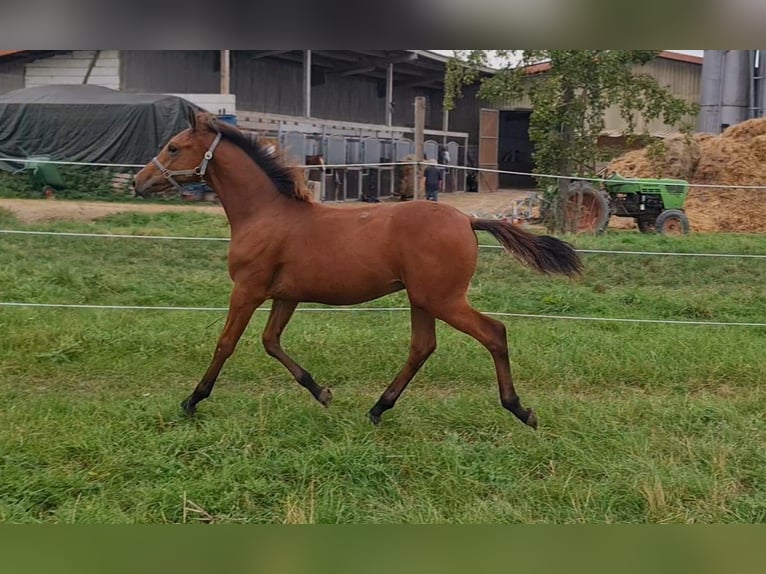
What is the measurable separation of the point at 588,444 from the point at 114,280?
5045 millimetres

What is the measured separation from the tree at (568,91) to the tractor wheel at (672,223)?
5.29ft

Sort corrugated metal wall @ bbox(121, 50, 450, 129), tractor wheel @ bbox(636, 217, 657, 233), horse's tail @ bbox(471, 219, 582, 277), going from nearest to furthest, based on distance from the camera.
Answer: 1. horse's tail @ bbox(471, 219, 582, 277)
2. tractor wheel @ bbox(636, 217, 657, 233)
3. corrugated metal wall @ bbox(121, 50, 450, 129)

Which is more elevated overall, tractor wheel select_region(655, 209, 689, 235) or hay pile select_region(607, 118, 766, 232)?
hay pile select_region(607, 118, 766, 232)

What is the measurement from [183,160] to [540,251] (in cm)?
197

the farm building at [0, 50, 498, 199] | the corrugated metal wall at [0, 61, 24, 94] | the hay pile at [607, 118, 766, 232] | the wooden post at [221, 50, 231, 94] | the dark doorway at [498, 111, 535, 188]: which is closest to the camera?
the hay pile at [607, 118, 766, 232]

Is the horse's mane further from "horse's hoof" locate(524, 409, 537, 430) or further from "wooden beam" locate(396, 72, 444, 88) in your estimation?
"wooden beam" locate(396, 72, 444, 88)

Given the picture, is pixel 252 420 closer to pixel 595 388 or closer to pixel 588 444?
pixel 588 444

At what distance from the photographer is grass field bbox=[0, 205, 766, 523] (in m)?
2.97

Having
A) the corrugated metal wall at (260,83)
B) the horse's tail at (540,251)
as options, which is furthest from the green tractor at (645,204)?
the horse's tail at (540,251)

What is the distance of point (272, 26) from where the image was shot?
1.29 m

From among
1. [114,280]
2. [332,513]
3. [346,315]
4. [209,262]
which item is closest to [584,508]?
[332,513]

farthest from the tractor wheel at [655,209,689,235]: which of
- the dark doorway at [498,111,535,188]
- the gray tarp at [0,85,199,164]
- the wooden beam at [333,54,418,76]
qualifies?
the dark doorway at [498,111,535,188]

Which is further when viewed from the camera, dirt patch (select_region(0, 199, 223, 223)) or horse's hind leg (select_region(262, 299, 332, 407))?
dirt patch (select_region(0, 199, 223, 223))

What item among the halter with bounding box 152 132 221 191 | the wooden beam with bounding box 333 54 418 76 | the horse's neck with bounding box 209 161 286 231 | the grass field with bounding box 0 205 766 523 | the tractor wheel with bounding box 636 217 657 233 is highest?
the wooden beam with bounding box 333 54 418 76
